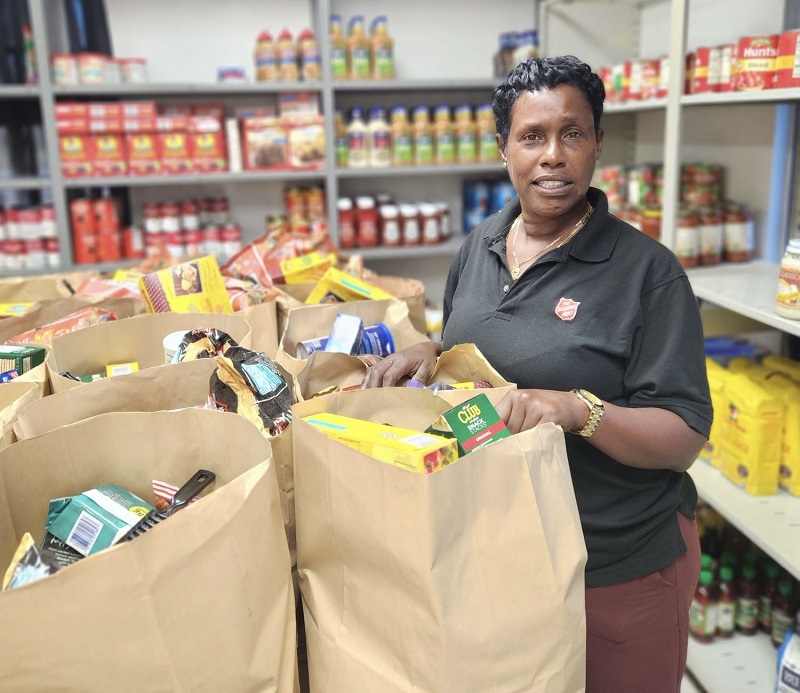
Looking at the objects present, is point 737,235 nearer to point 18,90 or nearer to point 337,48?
point 337,48

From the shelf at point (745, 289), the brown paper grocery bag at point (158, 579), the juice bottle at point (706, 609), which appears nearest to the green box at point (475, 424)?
the brown paper grocery bag at point (158, 579)

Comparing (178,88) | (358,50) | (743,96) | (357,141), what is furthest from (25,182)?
(743,96)

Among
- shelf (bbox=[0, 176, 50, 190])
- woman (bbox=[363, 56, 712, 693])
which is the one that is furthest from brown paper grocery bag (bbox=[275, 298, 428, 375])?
shelf (bbox=[0, 176, 50, 190])

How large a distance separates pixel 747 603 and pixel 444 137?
238 centimetres

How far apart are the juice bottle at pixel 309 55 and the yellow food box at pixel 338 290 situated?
6.87ft

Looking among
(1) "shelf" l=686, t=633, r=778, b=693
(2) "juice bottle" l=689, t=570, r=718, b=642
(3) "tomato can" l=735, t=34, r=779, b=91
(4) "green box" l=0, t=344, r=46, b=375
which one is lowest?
(1) "shelf" l=686, t=633, r=778, b=693

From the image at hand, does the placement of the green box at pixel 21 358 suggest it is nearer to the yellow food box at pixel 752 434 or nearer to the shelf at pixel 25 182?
the yellow food box at pixel 752 434

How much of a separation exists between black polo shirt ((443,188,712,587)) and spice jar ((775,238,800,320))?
2.26ft

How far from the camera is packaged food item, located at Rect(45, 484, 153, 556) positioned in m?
0.75

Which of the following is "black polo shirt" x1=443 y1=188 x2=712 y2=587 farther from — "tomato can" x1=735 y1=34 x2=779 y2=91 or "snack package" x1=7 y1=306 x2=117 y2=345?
"tomato can" x1=735 y1=34 x2=779 y2=91

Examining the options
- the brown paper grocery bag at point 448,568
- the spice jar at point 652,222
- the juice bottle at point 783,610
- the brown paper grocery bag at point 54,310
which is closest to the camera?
the brown paper grocery bag at point 448,568

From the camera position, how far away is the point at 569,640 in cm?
79

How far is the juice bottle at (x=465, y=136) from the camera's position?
3.56 meters

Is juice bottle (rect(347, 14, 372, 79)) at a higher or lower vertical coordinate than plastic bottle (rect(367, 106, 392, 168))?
higher
